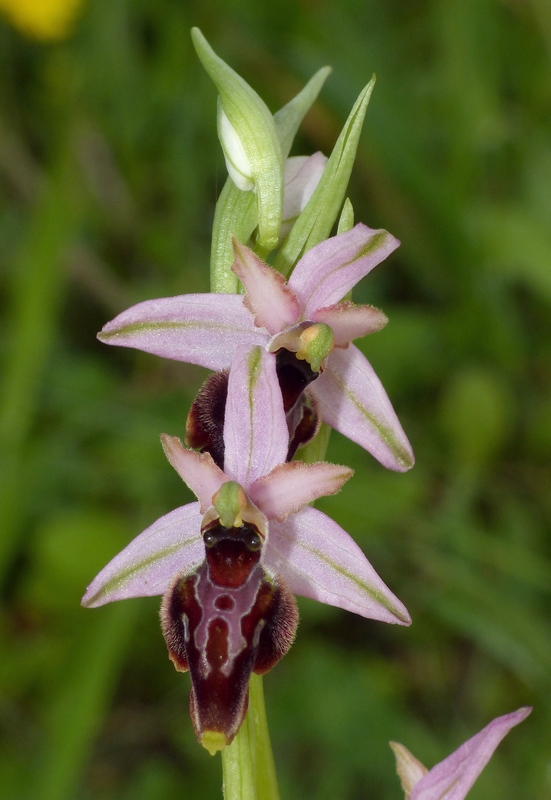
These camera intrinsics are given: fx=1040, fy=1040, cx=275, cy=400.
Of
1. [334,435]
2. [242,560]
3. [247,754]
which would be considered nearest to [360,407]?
[242,560]

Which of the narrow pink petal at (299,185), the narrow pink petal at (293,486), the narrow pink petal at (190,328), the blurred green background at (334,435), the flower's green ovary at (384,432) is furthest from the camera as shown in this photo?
the blurred green background at (334,435)

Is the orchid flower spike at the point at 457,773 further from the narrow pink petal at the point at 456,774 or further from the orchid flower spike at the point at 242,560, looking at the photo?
the orchid flower spike at the point at 242,560

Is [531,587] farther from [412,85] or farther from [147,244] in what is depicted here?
[412,85]

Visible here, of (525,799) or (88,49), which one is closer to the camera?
(525,799)

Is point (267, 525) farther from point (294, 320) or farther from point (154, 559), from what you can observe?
point (294, 320)

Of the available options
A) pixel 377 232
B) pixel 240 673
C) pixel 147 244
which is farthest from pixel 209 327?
pixel 147 244

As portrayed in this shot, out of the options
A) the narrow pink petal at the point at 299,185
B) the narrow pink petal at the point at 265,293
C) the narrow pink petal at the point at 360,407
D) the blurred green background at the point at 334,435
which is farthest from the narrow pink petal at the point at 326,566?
the blurred green background at the point at 334,435

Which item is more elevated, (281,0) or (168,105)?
(281,0)
